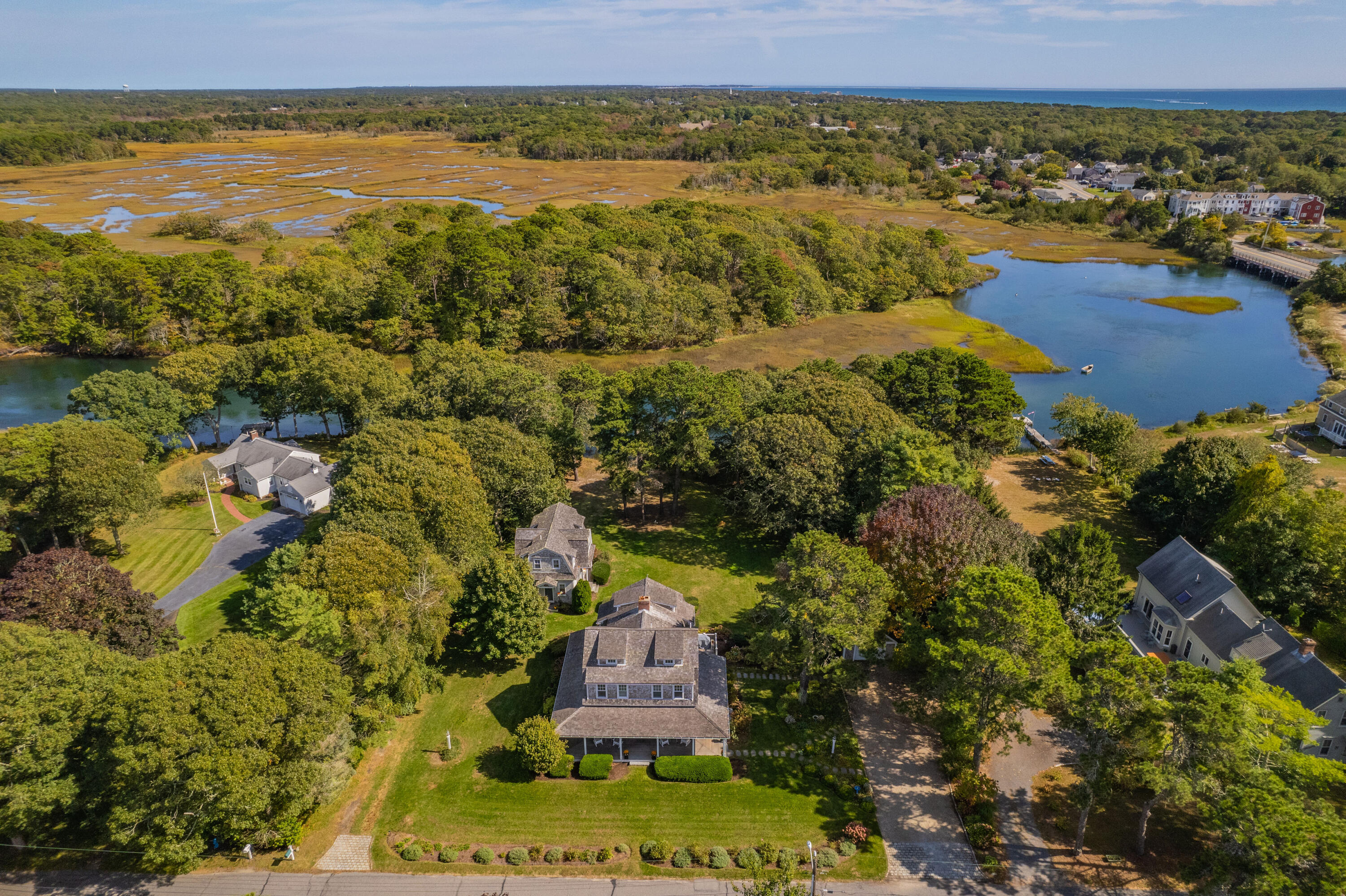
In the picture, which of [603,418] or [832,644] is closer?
[832,644]

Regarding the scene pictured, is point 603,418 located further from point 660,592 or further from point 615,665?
point 615,665

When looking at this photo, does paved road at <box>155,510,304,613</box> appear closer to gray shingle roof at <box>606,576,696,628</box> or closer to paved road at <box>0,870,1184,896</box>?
paved road at <box>0,870,1184,896</box>

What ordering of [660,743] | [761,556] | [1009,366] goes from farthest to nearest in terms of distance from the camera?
[1009,366], [761,556], [660,743]

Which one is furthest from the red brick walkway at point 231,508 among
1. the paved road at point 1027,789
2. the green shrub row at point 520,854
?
the paved road at point 1027,789

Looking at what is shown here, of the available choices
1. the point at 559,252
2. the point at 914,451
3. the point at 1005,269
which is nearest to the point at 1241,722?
the point at 914,451

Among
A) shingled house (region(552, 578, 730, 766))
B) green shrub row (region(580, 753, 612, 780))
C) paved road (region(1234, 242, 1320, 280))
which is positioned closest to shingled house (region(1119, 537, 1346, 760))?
shingled house (region(552, 578, 730, 766))

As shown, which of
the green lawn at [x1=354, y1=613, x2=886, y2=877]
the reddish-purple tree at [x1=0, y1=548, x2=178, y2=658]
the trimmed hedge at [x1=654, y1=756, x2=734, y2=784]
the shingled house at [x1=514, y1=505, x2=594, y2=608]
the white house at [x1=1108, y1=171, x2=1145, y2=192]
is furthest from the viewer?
the white house at [x1=1108, y1=171, x2=1145, y2=192]

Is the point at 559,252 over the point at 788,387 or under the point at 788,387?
over

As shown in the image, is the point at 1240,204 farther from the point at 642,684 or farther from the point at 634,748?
the point at 634,748
